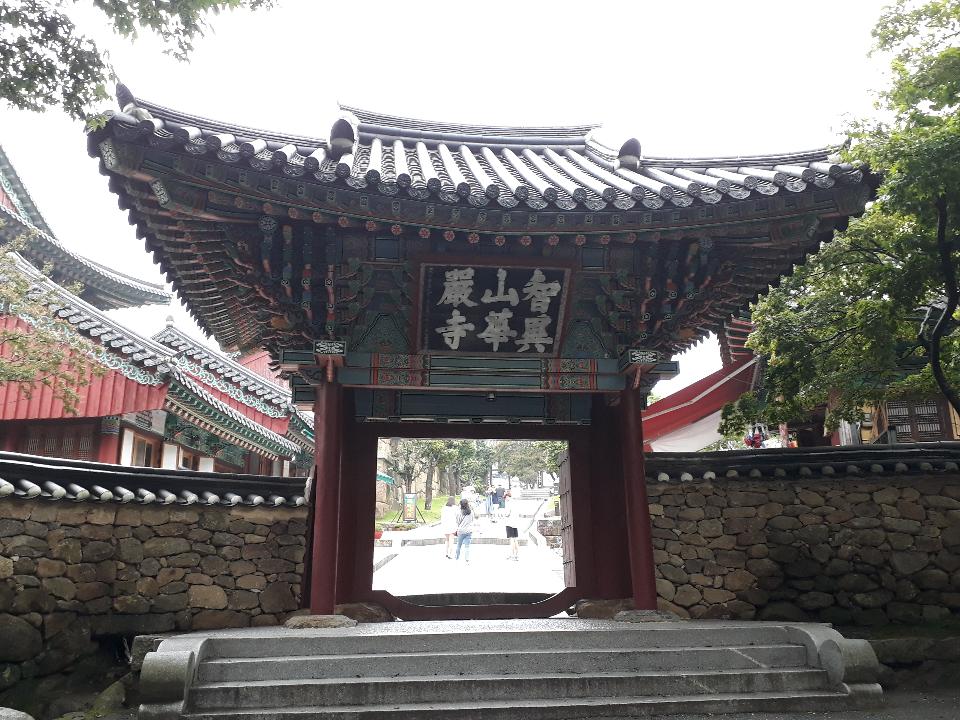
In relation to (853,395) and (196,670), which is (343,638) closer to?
(196,670)

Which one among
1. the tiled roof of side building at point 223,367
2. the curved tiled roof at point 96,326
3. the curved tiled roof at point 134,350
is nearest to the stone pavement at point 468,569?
the curved tiled roof at point 134,350

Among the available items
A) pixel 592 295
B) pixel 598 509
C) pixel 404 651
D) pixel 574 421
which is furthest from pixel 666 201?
pixel 404 651

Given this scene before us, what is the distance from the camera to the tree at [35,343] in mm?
12195

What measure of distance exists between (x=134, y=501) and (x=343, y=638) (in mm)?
2850

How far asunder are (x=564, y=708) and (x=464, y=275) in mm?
4329

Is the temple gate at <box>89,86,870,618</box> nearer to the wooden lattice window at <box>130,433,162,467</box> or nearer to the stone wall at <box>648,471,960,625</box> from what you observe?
the stone wall at <box>648,471,960,625</box>

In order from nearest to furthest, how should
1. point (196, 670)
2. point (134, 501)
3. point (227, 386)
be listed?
point (196, 670) < point (134, 501) < point (227, 386)

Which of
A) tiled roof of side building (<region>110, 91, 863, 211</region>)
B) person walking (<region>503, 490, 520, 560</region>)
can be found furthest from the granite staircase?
person walking (<region>503, 490, 520, 560</region>)

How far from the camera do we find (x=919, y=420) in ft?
46.7

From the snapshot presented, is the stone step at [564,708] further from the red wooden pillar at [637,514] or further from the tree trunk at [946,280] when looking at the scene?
the tree trunk at [946,280]

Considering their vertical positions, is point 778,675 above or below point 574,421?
below

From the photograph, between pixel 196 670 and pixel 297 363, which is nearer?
pixel 196 670

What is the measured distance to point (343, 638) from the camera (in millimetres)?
6281

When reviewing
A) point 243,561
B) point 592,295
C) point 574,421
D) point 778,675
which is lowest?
point 778,675
